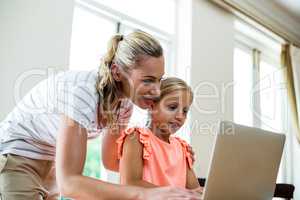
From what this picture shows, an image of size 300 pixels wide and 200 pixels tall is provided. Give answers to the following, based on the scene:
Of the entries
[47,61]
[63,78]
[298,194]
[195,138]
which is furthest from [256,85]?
[63,78]

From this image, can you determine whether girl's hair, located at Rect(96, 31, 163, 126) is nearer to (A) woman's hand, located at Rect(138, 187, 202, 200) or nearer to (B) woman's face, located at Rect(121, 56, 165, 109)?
(B) woman's face, located at Rect(121, 56, 165, 109)

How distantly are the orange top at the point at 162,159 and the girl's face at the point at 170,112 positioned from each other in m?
0.06

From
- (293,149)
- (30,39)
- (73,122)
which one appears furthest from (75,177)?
(293,149)

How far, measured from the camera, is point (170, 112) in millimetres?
1466

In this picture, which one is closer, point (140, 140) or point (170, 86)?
point (140, 140)

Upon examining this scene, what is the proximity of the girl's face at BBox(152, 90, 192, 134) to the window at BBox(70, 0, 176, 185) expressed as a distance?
0.85 meters

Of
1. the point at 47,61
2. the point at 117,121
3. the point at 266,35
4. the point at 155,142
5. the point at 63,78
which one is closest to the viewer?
the point at 63,78

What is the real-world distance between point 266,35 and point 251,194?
289 centimetres

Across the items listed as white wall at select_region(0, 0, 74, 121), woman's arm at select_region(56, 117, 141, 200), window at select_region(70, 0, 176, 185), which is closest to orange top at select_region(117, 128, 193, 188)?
woman's arm at select_region(56, 117, 141, 200)

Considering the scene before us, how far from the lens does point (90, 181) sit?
93 centimetres

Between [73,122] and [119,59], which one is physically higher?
[119,59]

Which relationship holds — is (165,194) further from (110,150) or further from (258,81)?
(258,81)

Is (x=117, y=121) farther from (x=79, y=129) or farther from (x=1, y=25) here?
(x=1, y=25)

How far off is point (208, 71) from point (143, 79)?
6.35 ft
